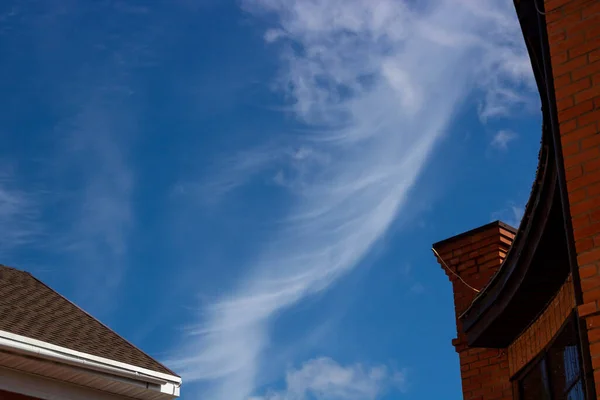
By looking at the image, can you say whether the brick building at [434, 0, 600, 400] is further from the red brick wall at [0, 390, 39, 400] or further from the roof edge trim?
the red brick wall at [0, 390, 39, 400]

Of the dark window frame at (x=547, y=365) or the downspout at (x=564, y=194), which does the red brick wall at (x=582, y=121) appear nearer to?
the downspout at (x=564, y=194)

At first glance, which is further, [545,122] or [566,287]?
[566,287]

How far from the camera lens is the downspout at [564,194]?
501cm

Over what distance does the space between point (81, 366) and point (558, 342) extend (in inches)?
205

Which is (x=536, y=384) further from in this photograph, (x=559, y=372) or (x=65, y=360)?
(x=65, y=360)

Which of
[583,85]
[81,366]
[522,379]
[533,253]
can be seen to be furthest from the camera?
[81,366]

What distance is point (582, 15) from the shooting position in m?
5.75

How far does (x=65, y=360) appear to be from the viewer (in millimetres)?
8719

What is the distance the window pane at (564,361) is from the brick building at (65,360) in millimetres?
4715

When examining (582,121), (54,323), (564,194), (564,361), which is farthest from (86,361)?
(582,121)

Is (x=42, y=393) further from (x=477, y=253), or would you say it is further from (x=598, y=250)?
(x=598, y=250)

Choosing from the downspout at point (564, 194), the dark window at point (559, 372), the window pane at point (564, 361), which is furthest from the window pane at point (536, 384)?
the downspout at point (564, 194)

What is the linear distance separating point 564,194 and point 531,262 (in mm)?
1661

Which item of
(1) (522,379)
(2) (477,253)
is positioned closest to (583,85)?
(1) (522,379)
